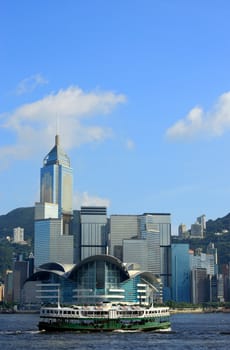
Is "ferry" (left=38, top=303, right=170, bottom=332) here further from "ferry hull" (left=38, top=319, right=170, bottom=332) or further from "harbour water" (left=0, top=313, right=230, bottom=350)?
"harbour water" (left=0, top=313, right=230, bottom=350)

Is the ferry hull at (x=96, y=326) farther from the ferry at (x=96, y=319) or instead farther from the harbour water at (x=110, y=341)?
the harbour water at (x=110, y=341)

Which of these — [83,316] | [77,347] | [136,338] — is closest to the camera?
[77,347]

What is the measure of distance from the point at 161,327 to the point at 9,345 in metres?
35.4

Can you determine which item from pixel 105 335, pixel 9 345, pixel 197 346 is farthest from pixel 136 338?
pixel 9 345

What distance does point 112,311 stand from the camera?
388ft

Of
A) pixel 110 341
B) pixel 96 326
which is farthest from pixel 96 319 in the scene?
pixel 110 341

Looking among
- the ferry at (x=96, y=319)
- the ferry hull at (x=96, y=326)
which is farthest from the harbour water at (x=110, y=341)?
the ferry at (x=96, y=319)

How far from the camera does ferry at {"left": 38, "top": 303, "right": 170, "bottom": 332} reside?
384ft

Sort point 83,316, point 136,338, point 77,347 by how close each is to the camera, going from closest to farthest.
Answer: point 77,347
point 136,338
point 83,316

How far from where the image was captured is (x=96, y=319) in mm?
117562

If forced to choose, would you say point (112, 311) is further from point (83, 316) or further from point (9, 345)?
point (9, 345)

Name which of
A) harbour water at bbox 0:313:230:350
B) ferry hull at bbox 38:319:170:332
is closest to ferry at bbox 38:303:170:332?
ferry hull at bbox 38:319:170:332

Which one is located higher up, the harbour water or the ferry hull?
the ferry hull

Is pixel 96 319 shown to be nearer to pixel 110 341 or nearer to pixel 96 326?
pixel 96 326
